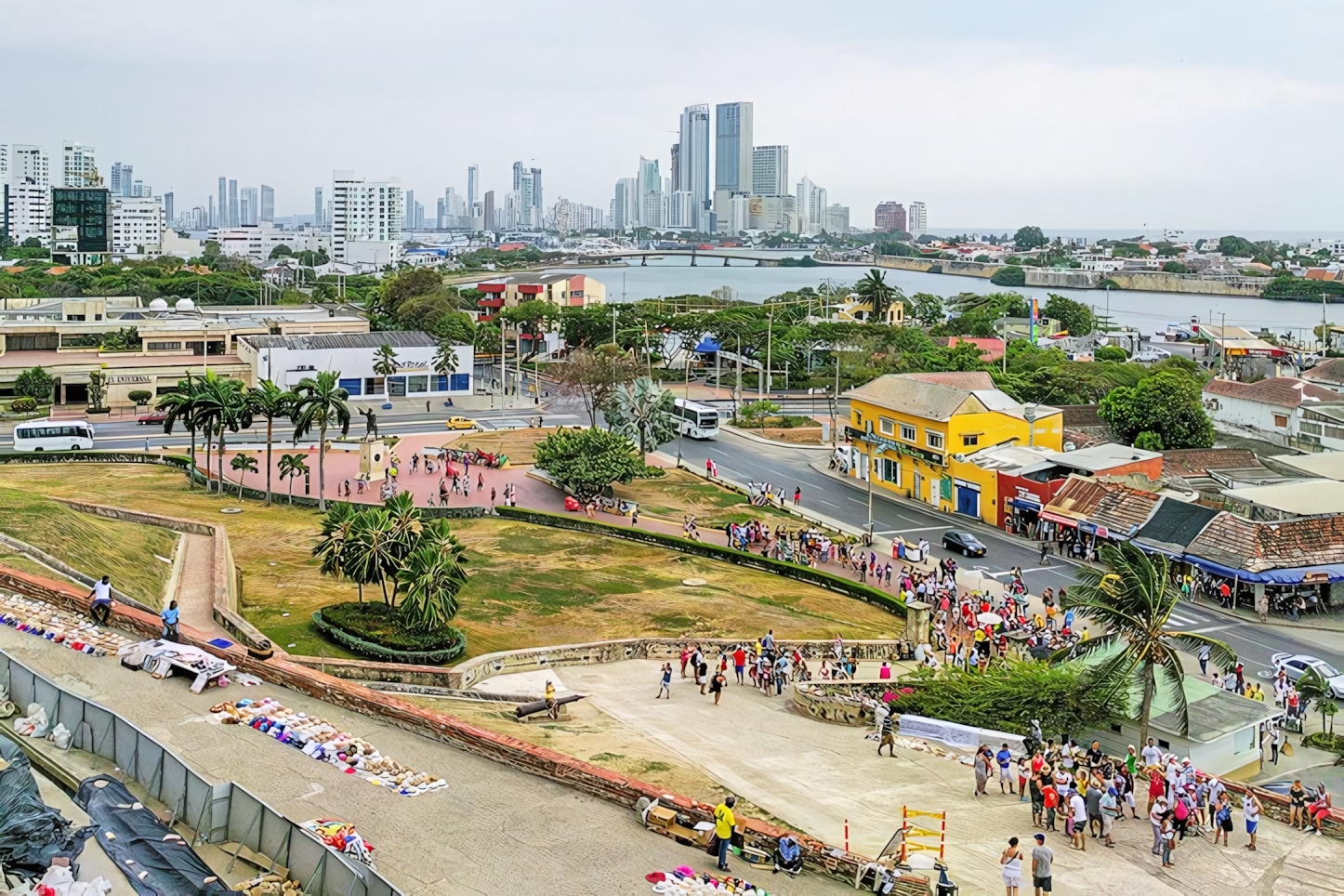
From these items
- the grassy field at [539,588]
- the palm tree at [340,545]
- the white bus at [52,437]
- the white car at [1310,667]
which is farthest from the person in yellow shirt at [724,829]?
the white bus at [52,437]

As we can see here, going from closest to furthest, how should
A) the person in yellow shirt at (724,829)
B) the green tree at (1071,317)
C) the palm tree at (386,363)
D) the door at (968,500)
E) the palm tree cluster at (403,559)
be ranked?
1. the person in yellow shirt at (724,829)
2. the palm tree cluster at (403,559)
3. the door at (968,500)
4. the palm tree at (386,363)
5. the green tree at (1071,317)

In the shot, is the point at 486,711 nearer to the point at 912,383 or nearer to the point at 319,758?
the point at 319,758

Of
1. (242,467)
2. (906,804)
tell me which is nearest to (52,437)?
(242,467)

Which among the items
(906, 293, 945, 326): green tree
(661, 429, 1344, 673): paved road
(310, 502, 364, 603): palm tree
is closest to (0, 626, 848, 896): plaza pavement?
(310, 502, 364, 603): palm tree

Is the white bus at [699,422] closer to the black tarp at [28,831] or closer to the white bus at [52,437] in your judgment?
the white bus at [52,437]

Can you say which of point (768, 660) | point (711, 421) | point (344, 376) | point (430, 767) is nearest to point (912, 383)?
point (711, 421)

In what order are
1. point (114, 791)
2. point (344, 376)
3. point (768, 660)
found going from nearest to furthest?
point (114, 791), point (768, 660), point (344, 376)

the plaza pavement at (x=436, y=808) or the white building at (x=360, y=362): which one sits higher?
the white building at (x=360, y=362)
